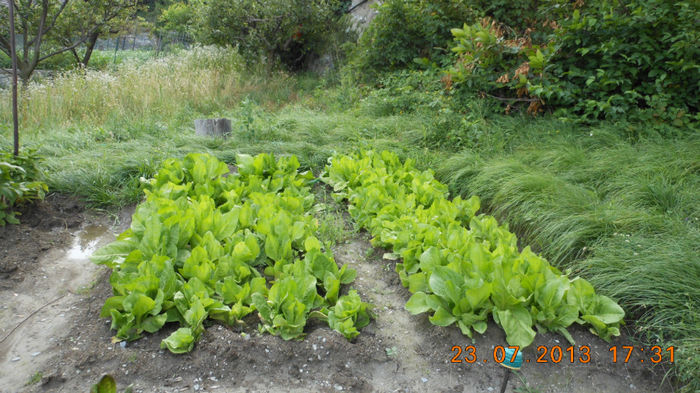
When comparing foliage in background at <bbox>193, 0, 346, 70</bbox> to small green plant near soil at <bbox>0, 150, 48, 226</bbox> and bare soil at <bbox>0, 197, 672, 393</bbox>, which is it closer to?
small green plant near soil at <bbox>0, 150, 48, 226</bbox>

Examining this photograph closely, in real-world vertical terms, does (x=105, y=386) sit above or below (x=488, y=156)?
above

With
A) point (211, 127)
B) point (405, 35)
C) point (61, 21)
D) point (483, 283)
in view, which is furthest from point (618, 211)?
point (61, 21)

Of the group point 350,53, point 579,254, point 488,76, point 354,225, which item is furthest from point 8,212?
point 350,53

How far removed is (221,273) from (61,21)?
10.8 metres

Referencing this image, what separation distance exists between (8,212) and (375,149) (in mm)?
3102

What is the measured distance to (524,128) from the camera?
4.56m

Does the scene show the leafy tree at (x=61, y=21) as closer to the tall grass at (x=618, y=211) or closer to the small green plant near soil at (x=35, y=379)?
the small green plant near soil at (x=35, y=379)

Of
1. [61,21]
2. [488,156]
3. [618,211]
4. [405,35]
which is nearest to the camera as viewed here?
[618,211]

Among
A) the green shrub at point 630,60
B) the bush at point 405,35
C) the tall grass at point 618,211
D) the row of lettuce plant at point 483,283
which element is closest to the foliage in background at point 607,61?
the green shrub at point 630,60

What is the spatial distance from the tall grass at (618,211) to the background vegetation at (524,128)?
11mm

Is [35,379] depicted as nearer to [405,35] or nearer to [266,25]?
[405,35]

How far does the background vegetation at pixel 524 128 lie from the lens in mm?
2492
